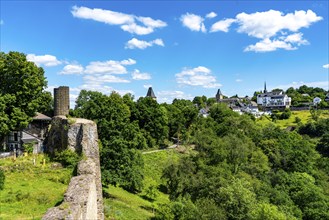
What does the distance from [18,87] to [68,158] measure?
41.7 ft

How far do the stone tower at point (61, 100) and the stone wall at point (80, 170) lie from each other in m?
3.86

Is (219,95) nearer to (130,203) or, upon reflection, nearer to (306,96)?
(306,96)

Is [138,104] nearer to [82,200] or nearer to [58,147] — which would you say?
[58,147]

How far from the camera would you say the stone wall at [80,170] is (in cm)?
898

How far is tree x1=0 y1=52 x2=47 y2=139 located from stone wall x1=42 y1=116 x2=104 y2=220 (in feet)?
21.0

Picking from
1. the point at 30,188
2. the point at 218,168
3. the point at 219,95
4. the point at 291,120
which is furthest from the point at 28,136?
the point at 219,95

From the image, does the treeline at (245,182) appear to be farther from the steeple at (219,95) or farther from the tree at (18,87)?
the steeple at (219,95)

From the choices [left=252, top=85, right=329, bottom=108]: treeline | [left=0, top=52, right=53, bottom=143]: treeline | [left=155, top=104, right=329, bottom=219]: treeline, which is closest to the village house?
[left=0, top=52, right=53, bottom=143]: treeline

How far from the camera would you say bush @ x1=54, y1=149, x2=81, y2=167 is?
18973 mm

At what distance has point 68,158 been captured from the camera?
1927 centimetres

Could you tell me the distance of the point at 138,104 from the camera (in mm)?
54375

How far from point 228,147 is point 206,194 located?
39.9ft

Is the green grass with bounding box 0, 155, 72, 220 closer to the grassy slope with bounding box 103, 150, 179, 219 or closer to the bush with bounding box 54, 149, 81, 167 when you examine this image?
the bush with bounding box 54, 149, 81, 167

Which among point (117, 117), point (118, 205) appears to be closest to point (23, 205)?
point (118, 205)
